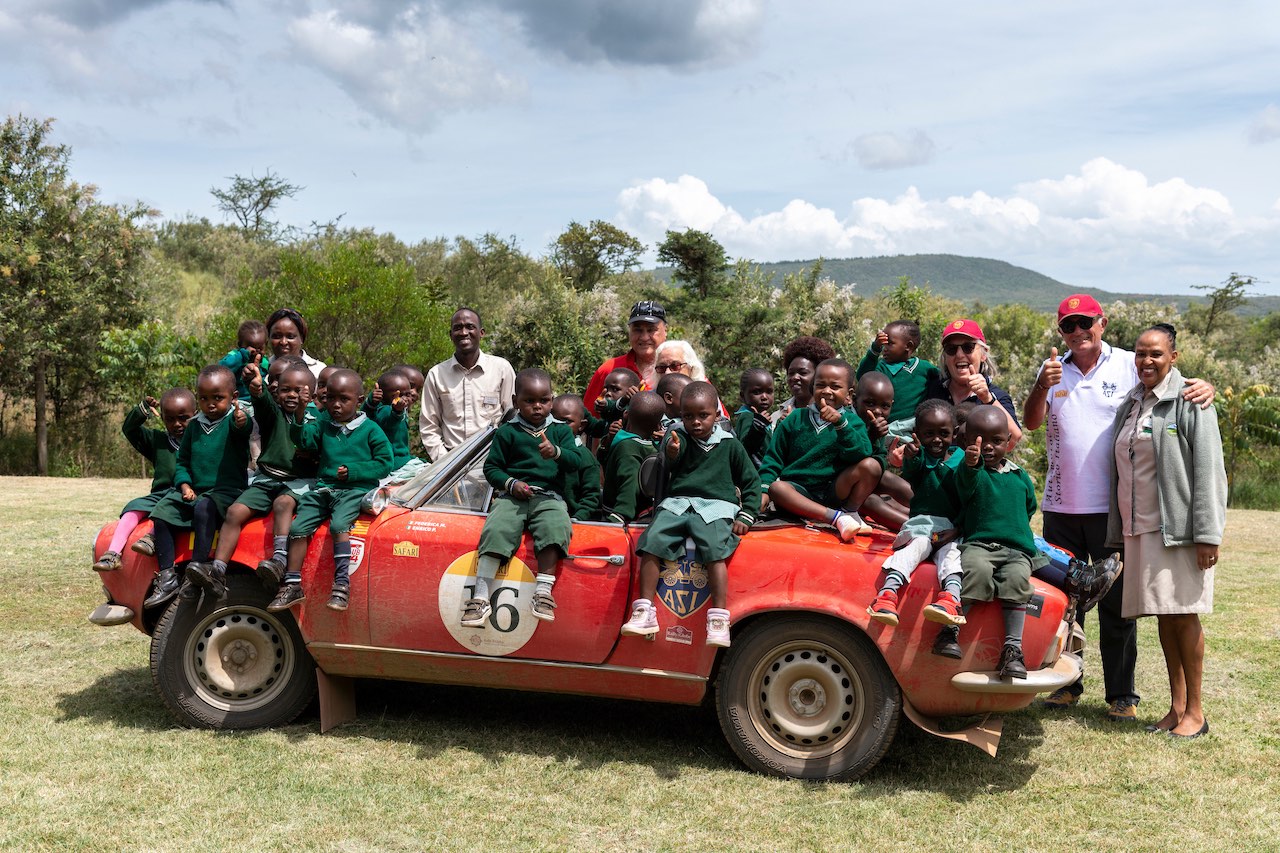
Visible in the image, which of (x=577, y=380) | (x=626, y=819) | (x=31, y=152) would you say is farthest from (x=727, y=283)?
(x=626, y=819)

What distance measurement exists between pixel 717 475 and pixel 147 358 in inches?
700

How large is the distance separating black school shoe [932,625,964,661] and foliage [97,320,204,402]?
17752 mm

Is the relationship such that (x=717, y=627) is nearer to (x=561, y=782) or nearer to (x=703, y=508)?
(x=703, y=508)

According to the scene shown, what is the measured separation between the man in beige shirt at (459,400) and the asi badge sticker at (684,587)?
263 centimetres

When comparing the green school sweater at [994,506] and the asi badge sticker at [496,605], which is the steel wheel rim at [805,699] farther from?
the asi badge sticker at [496,605]

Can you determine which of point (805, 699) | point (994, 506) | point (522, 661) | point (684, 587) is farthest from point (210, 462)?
point (994, 506)

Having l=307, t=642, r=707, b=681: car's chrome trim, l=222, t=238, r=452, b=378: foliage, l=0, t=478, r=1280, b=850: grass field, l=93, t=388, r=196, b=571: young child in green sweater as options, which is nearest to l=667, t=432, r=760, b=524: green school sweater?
l=307, t=642, r=707, b=681: car's chrome trim

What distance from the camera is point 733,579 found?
4793 mm

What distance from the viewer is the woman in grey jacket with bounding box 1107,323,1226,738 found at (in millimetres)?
5379

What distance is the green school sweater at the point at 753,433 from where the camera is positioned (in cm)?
562

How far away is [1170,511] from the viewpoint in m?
5.40

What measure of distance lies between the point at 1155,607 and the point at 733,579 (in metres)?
2.28

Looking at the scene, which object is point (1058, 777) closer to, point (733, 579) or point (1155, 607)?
point (1155, 607)

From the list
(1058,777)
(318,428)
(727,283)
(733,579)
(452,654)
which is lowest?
(1058,777)
